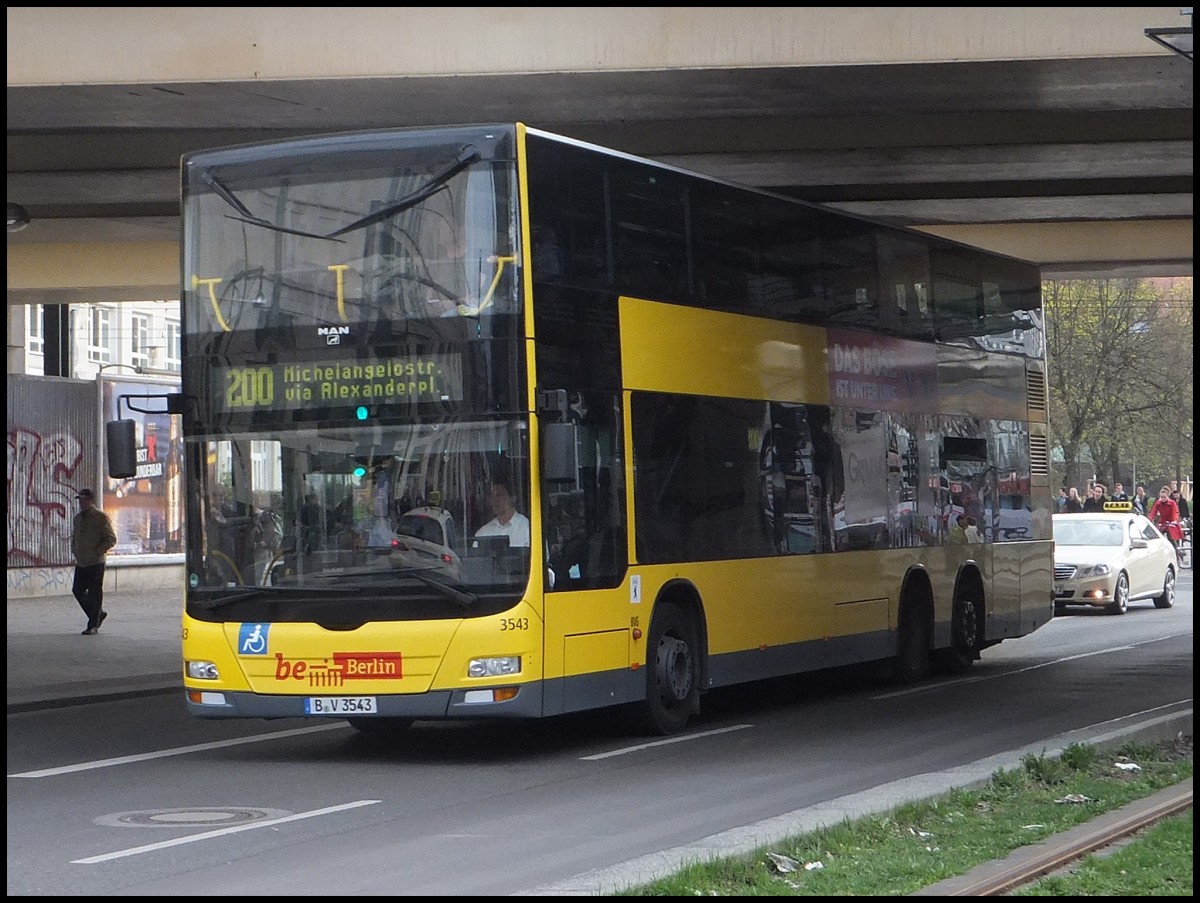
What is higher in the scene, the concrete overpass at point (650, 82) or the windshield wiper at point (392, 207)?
the concrete overpass at point (650, 82)

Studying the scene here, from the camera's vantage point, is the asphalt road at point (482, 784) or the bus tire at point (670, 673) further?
the bus tire at point (670, 673)

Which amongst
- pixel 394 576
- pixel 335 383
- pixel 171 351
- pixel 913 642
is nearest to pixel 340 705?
pixel 394 576

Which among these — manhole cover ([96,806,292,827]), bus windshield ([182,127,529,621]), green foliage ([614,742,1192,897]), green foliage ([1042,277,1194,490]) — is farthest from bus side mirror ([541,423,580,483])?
green foliage ([1042,277,1194,490])

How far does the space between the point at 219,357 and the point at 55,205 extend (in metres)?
10.9

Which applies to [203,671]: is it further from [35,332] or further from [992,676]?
[35,332]

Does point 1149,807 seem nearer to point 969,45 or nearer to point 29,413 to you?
point 969,45

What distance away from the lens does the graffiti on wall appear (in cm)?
3325

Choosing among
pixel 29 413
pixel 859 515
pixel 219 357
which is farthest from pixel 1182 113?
pixel 29 413

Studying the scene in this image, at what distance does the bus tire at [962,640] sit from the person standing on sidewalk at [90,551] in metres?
11.3

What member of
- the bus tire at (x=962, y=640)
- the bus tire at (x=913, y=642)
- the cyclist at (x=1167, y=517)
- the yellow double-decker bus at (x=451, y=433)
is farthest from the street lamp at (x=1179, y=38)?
the cyclist at (x=1167, y=517)

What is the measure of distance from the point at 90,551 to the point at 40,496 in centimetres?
968

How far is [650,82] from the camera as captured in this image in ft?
48.3

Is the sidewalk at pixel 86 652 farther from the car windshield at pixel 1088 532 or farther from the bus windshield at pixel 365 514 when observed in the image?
the car windshield at pixel 1088 532

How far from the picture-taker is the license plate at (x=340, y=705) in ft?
39.5
